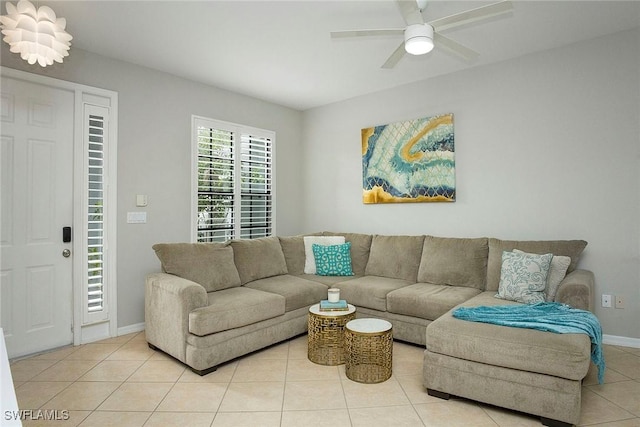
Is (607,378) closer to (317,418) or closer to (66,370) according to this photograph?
(317,418)

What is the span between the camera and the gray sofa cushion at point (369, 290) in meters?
3.41

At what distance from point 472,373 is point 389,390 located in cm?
55

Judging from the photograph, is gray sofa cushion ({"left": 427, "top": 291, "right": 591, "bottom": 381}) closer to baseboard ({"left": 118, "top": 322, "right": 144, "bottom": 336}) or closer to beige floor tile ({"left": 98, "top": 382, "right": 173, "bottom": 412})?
beige floor tile ({"left": 98, "top": 382, "right": 173, "bottom": 412})

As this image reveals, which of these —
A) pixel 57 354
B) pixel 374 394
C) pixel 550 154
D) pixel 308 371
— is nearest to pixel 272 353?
pixel 308 371

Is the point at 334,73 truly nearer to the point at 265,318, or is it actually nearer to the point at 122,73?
the point at 122,73

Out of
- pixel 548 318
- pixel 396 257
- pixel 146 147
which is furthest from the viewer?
pixel 396 257

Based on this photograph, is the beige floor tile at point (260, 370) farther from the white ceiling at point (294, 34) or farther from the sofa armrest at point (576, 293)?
the white ceiling at point (294, 34)

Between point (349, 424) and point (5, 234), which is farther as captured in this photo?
point (5, 234)

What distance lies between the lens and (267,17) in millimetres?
2822

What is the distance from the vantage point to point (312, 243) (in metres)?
4.30

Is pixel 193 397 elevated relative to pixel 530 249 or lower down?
lower down

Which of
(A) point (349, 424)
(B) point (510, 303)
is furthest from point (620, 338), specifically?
(A) point (349, 424)

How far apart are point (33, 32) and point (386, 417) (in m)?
3.23

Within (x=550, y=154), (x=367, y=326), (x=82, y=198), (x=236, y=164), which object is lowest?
(x=367, y=326)
